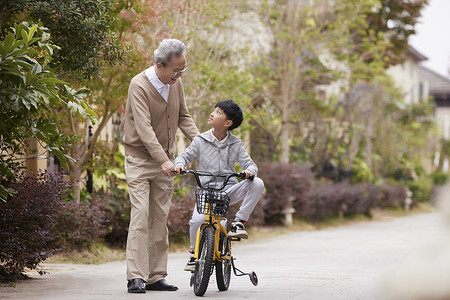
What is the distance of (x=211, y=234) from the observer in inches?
259

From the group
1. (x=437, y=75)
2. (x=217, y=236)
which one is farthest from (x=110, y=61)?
(x=437, y=75)

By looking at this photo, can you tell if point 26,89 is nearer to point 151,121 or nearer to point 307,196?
point 151,121

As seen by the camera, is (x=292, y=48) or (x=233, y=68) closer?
(x=233, y=68)

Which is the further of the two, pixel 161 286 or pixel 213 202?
pixel 161 286

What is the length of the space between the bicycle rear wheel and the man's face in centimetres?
154

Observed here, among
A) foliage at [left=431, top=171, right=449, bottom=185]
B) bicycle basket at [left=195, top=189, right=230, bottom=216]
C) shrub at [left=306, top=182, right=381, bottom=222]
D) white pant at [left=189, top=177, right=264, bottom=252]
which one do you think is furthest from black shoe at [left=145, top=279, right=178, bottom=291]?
foliage at [left=431, top=171, right=449, bottom=185]

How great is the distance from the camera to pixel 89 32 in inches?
306

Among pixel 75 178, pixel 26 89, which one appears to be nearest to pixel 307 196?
pixel 75 178

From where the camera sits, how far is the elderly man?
6926 mm

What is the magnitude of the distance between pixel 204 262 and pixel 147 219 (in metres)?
0.80

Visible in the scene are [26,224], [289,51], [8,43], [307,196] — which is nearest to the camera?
[8,43]

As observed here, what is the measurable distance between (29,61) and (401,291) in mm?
4814

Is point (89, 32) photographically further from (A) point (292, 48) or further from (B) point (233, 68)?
(A) point (292, 48)

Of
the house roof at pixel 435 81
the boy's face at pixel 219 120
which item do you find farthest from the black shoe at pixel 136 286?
the house roof at pixel 435 81
